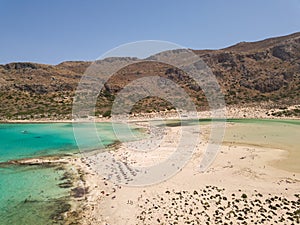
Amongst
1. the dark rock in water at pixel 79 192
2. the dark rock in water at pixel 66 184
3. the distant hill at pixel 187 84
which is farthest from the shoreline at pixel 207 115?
the dark rock in water at pixel 79 192

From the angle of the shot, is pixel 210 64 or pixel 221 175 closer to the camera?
pixel 221 175

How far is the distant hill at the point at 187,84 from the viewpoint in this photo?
74.7 meters

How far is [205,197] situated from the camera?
49.9ft

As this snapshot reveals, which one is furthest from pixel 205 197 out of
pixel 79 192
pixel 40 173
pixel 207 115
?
pixel 207 115

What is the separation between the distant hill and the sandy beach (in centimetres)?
5212

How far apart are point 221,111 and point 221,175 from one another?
55866 millimetres

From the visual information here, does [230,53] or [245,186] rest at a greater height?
[230,53]

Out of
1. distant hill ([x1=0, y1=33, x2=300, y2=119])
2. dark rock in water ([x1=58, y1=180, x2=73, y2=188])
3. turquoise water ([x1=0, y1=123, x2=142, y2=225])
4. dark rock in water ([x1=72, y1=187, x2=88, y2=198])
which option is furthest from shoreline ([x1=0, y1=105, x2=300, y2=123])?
dark rock in water ([x1=72, y1=187, x2=88, y2=198])

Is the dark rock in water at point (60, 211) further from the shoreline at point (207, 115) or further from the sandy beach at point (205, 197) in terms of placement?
the shoreline at point (207, 115)

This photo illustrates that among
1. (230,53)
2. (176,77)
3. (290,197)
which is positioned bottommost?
(290,197)

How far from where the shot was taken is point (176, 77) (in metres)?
109

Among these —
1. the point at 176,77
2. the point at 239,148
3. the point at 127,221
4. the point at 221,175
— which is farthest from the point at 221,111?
the point at 127,221

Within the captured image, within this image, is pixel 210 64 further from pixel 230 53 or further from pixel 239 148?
pixel 239 148

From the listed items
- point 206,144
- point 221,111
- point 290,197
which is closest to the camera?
point 290,197
